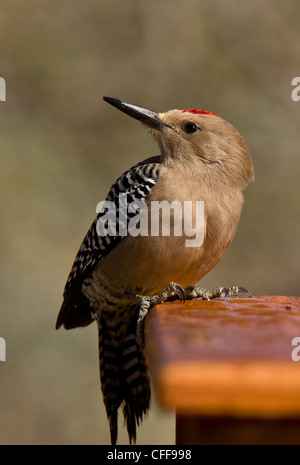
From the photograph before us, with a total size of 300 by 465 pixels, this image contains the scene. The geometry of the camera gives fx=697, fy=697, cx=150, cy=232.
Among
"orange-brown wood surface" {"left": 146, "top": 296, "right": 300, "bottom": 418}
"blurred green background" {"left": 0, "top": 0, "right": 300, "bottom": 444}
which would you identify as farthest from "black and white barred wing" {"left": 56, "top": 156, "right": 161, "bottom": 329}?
"blurred green background" {"left": 0, "top": 0, "right": 300, "bottom": 444}

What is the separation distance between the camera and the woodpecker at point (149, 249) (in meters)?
3.38

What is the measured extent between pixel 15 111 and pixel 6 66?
1.57 feet

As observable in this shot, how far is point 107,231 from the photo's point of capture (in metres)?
3.70

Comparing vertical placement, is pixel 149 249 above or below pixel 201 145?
below

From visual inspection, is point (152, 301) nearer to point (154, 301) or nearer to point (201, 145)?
point (154, 301)

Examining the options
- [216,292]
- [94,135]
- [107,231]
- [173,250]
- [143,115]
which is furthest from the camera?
[94,135]

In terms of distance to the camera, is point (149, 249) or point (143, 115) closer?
point (149, 249)

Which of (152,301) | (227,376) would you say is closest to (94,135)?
(152,301)

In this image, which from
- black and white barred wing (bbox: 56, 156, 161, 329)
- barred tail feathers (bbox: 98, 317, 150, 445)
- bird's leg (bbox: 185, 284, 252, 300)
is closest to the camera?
bird's leg (bbox: 185, 284, 252, 300)

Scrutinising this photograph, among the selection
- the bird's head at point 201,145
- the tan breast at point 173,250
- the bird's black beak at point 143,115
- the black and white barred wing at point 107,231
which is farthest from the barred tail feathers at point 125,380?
the bird's black beak at point 143,115

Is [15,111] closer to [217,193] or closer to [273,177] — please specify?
[273,177]

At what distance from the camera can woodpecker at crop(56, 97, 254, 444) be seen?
11.1ft

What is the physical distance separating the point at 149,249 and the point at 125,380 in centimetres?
81

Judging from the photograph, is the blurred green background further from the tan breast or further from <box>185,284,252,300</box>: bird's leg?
the tan breast
